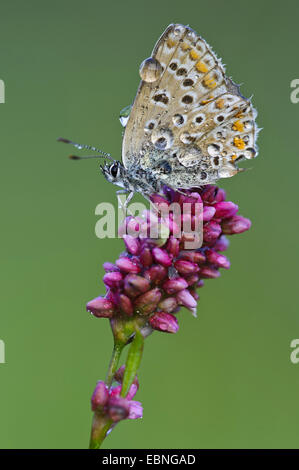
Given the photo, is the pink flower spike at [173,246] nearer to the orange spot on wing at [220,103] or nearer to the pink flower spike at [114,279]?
the pink flower spike at [114,279]

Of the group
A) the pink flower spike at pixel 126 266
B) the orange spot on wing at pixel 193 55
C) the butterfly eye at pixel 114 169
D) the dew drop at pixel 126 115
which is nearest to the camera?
the pink flower spike at pixel 126 266

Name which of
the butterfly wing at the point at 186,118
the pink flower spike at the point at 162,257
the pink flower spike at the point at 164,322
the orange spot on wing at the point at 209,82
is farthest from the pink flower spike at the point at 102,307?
the orange spot on wing at the point at 209,82

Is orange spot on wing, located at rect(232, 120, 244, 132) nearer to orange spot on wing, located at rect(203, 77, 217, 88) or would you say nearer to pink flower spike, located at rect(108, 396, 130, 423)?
orange spot on wing, located at rect(203, 77, 217, 88)

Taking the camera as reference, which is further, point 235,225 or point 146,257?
point 235,225

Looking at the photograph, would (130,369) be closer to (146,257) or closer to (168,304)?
(168,304)

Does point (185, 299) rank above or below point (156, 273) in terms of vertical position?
below

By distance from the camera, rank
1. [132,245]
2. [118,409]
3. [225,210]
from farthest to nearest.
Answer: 1. [225,210]
2. [132,245]
3. [118,409]

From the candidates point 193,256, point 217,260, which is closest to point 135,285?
point 193,256
